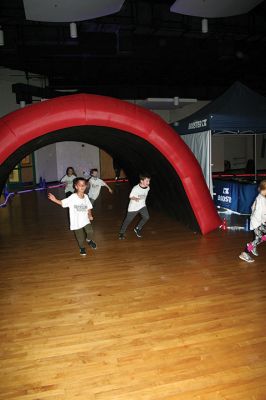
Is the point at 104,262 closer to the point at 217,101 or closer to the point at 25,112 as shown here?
the point at 25,112

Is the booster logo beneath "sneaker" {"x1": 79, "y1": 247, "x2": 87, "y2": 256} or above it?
above

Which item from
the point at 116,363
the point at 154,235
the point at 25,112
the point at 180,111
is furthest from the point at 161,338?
the point at 180,111

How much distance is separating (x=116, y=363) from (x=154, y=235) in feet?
14.8

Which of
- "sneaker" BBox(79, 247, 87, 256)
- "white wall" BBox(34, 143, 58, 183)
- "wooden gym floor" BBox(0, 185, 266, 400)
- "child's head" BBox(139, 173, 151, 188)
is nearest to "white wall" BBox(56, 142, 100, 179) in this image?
"white wall" BBox(34, 143, 58, 183)

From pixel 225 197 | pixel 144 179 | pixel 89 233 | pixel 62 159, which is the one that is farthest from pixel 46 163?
pixel 89 233

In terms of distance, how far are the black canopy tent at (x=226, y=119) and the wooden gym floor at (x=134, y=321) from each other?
10.2 feet

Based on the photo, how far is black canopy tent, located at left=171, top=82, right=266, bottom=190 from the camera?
8.19 meters

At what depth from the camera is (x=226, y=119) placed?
816 centimetres

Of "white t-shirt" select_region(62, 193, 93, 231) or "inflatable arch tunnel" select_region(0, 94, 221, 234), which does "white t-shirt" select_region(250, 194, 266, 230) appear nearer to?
"inflatable arch tunnel" select_region(0, 94, 221, 234)

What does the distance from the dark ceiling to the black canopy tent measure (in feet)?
6.48

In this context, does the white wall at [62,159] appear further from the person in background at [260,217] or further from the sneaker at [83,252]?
the person in background at [260,217]

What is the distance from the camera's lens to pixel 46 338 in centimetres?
334

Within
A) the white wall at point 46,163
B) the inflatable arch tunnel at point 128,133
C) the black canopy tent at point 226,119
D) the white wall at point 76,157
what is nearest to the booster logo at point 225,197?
the black canopy tent at point 226,119

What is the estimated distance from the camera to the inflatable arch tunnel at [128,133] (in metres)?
5.96
